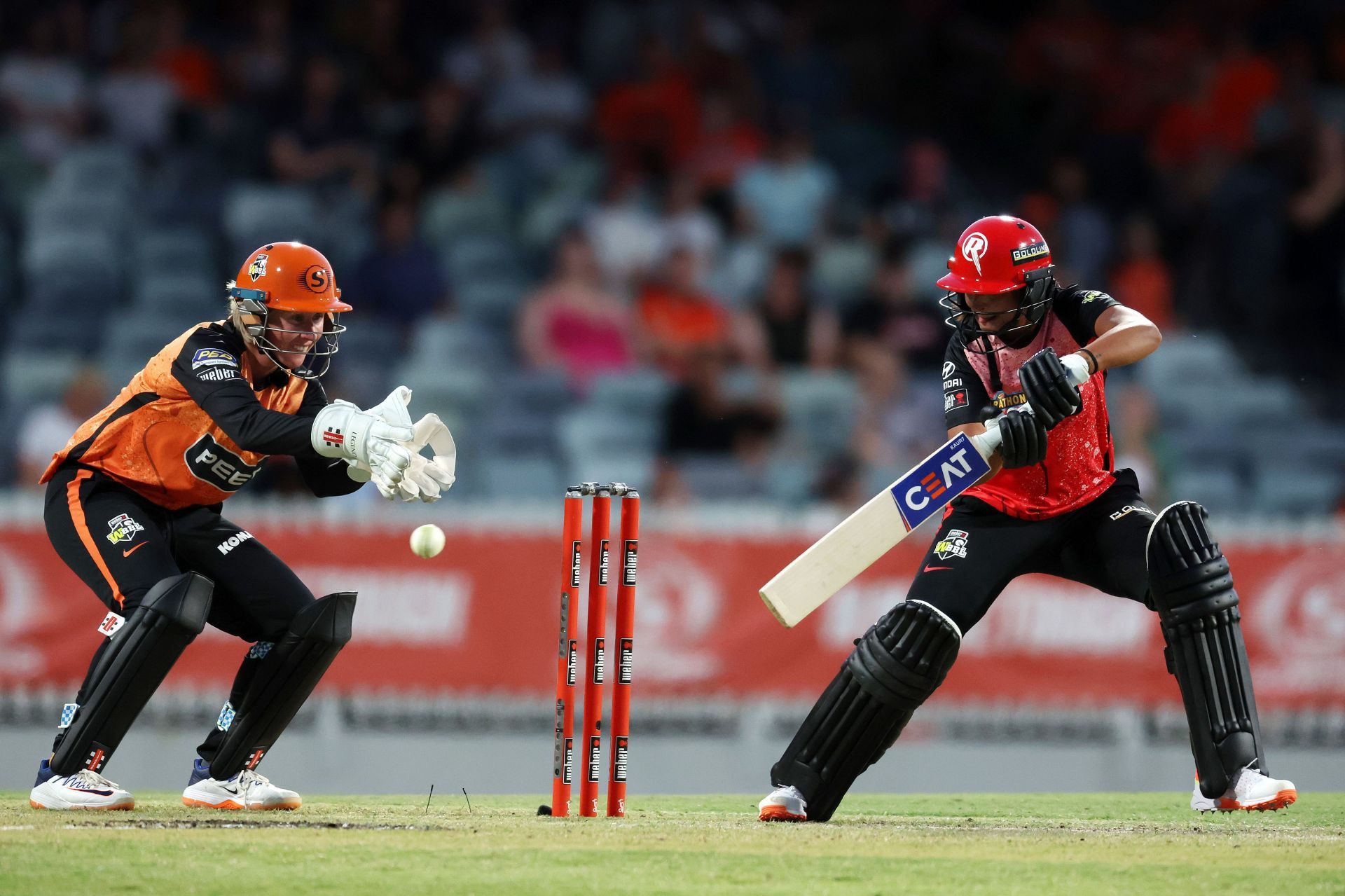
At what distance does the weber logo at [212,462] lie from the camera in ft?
16.5

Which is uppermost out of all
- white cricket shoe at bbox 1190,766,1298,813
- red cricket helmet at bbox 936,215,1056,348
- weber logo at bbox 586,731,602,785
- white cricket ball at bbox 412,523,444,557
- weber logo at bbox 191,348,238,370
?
red cricket helmet at bbox 936,215,1056,348

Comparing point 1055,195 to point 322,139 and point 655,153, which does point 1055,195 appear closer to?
point 655,153

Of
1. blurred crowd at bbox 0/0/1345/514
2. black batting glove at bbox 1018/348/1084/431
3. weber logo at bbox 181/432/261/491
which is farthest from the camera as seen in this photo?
blurred crowd at bbox 0/0/1345/514

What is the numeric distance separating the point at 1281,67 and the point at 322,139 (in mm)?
6333

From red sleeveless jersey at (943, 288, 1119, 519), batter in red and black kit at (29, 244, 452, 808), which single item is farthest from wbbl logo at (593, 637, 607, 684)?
red sleeveless jersey at (943, 288, 1119, 519)

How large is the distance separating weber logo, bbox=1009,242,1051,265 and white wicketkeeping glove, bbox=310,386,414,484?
177 cm

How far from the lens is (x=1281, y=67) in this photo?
37.8ft

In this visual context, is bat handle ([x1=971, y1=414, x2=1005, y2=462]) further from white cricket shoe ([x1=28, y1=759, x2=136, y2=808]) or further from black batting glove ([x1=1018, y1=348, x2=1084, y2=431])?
white cricket shoe ([x1=28, y1=759, x2=136, y2=808])

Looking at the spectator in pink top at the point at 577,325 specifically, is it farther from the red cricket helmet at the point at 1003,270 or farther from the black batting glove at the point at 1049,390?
the black batting glove at the point at 1049,390

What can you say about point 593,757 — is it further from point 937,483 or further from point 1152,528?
point 1152,528

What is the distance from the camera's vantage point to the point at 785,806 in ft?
15.8

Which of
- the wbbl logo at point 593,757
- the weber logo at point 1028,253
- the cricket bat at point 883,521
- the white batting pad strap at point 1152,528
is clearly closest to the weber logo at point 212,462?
the wbbl logo at point 593,757

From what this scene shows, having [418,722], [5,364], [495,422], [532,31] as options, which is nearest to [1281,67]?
[532,31]

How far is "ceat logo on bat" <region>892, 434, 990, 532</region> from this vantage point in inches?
187
